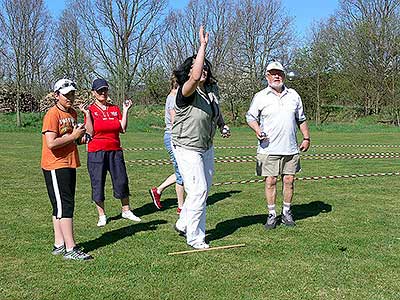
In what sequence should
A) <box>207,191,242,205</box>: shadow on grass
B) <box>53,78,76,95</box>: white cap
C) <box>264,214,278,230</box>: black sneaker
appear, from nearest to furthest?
<box>53,78,76,95</box>: white cap < <box>264,214,278,230</box>: black sneaker < <box>207,191,242,205</box>: shadow on grass

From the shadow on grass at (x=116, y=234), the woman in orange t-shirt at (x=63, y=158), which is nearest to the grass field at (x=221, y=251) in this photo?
the shadow on grass at (x=116, y=234)

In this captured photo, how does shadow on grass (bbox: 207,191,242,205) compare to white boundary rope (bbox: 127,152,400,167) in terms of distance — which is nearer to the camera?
shadow on grass (bbox: 207,191,242,205)

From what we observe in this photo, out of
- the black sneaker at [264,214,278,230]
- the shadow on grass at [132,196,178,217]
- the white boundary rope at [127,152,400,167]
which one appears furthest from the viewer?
the white boundary rope at [127,152,400,167]

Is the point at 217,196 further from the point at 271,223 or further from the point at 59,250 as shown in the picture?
the point at 59,250

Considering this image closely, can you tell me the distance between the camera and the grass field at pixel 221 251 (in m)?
4.21

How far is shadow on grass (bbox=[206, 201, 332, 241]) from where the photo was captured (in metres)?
6.07

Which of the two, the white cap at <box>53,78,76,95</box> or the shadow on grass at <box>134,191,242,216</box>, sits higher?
the white cap at <box>53,78,76,95</box>

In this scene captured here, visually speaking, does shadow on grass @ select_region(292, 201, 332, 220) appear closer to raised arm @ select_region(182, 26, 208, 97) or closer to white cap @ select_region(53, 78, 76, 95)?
raised arm @ select_region(182, 26, 208, 97)

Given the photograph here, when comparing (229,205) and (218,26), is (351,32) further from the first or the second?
(229,205)

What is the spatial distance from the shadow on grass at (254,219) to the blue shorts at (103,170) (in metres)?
1.38

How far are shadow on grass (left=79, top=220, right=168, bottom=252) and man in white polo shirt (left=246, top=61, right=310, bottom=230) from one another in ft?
4.82

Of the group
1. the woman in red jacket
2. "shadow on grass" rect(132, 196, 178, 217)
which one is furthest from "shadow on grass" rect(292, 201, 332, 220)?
the woman in red jacket

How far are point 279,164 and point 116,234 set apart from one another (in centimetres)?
213

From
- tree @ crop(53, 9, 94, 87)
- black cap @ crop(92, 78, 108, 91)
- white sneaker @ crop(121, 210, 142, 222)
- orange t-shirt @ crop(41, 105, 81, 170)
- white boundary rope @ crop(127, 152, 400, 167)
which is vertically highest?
tree @ crop(53, 9, 94, 87)
